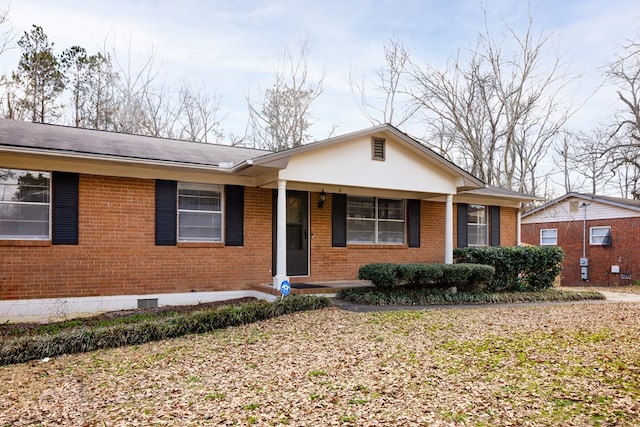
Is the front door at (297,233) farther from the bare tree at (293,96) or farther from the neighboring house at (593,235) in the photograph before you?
the neighboring house at (593,235)

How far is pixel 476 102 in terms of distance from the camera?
79.7 ft

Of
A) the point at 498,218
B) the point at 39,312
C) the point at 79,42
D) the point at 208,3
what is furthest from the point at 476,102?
the point at 39,312

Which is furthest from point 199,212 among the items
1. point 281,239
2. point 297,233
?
point 297,233

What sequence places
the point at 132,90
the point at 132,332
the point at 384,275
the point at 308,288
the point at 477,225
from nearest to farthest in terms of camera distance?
the point at 132,332 → the point at 384,275 → the point at 308,288 → the point at 477,225 → the point at 132,90

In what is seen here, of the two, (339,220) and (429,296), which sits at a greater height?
(339,220)

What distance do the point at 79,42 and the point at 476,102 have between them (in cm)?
2005

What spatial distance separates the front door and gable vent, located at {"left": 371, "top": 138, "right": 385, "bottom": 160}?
2031 millimetres

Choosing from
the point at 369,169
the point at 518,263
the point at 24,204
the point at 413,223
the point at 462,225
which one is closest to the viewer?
the point at 24,204

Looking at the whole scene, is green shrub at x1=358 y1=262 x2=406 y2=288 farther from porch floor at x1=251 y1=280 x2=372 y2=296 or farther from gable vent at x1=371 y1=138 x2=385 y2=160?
gable vent at x1=371 y1=138 x2=385 y2=160

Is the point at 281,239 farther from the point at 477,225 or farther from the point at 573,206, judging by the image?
the point at 573,206

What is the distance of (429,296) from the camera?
1031 cm

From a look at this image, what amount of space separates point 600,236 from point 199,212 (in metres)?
18.0

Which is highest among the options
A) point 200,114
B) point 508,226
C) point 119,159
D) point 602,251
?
point 200,114

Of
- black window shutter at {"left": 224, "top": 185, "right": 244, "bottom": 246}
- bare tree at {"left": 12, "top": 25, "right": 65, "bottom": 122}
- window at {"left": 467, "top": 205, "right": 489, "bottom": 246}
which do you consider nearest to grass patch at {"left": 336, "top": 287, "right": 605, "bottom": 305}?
black window shutter at {"left": 224, "top": 185, "right": 244, "bottom": 246}
